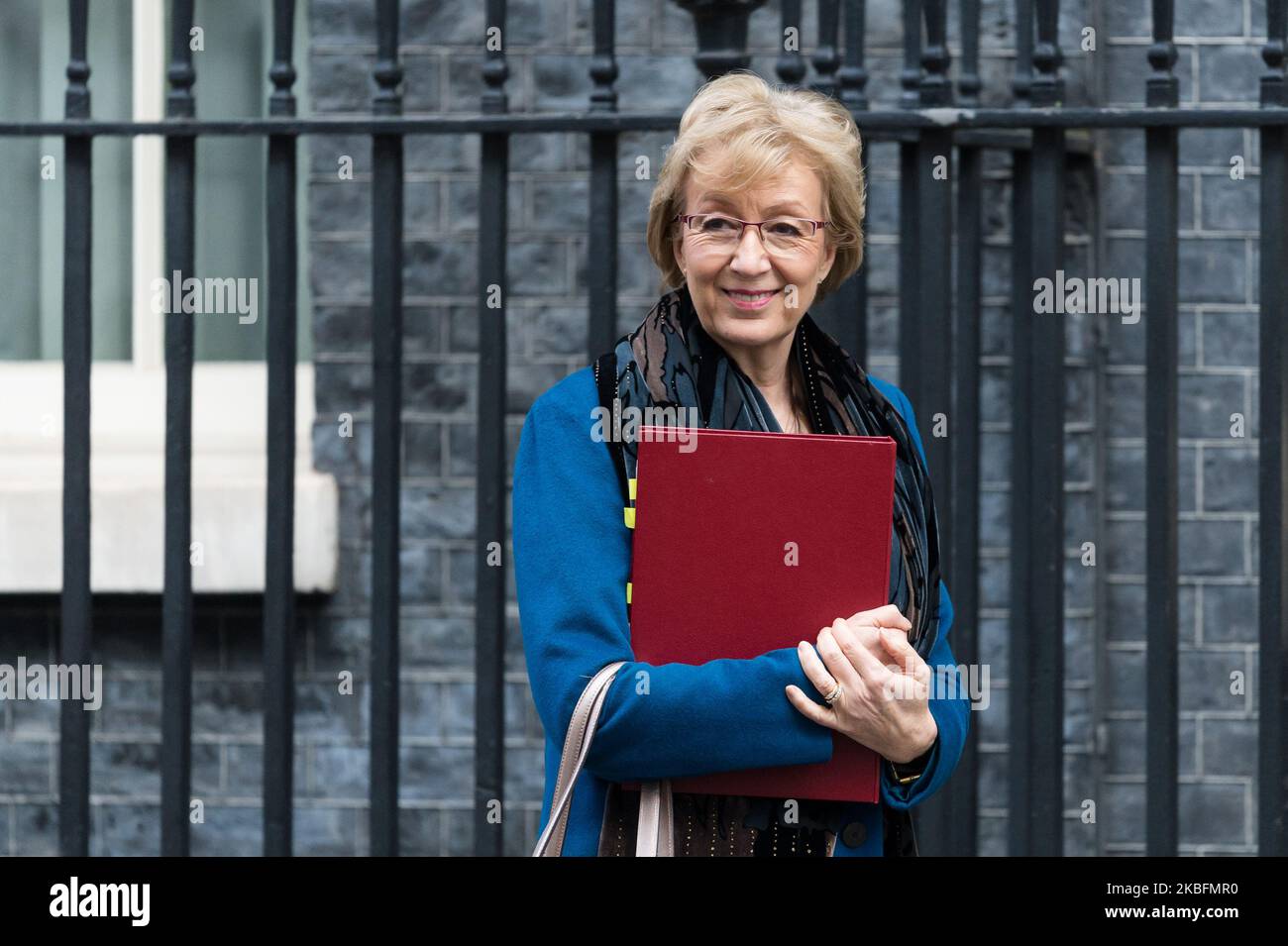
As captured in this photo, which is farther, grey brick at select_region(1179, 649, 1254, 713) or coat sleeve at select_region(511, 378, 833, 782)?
grey brick at select_region(1179, 649, 1254, 713)

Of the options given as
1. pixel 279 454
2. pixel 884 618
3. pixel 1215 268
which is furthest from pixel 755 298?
pixel 1215 268

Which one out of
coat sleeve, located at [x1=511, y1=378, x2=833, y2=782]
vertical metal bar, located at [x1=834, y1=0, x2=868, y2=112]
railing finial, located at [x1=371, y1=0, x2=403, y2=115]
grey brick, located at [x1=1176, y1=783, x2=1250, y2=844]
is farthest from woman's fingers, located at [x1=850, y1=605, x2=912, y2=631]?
grey brick, located at [x1=1176, y1=783, x2=1250, y2=844]

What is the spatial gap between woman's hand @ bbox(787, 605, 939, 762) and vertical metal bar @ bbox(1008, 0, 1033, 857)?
1056mm

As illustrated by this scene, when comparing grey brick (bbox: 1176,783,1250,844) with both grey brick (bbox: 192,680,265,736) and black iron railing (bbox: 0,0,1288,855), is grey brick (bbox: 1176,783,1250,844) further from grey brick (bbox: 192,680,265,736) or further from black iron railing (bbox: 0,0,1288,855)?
grey brick (bbox: 192,680,265,736)

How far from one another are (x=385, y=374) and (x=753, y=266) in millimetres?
1138

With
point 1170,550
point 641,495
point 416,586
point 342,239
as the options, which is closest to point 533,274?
point 342,239

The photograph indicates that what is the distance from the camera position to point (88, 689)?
3020 millimetres

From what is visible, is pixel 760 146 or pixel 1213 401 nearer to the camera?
pixel 760 146

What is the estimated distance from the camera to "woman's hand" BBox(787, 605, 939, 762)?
2.05 metres

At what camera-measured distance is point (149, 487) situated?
4660mm

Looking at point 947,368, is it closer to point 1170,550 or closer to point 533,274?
point 1170,550

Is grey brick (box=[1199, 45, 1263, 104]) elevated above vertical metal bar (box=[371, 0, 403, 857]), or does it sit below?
above

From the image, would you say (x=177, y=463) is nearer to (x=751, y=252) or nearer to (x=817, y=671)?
(x=751, y=252)

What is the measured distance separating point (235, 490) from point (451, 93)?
1.35 m
